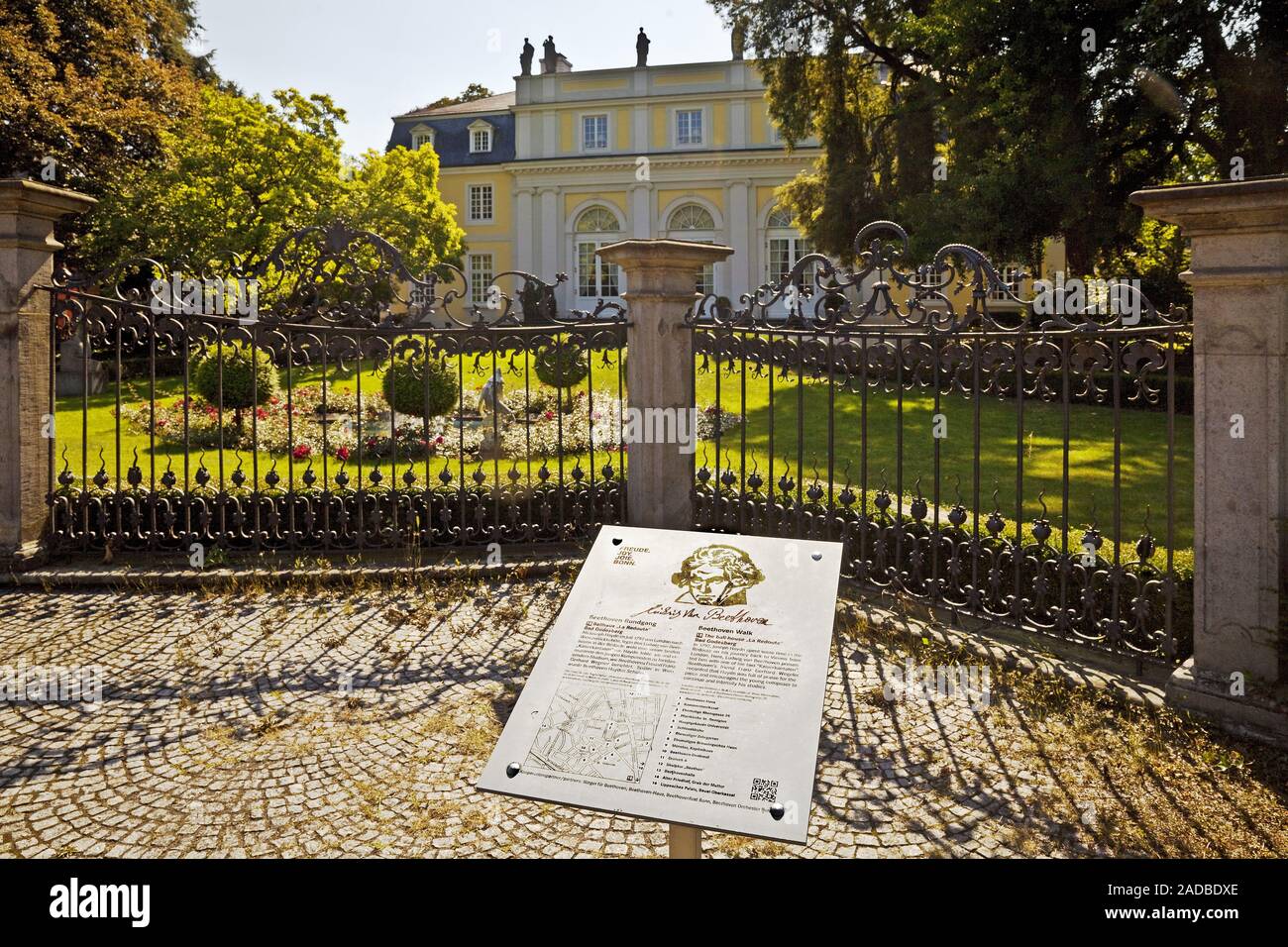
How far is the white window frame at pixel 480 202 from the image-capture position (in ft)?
146

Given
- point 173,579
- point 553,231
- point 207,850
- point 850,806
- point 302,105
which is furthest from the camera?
point 553,231

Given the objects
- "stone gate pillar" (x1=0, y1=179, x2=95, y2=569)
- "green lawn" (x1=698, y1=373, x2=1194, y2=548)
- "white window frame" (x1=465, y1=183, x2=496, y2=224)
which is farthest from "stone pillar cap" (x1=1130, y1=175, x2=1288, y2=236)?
"white window frame" (x1=465, y1=183, x2=496, y2=224)

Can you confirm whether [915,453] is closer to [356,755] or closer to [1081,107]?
[1081,107]

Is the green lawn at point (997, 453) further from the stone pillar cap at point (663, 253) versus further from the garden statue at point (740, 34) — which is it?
the garden statue at point (740, 34)

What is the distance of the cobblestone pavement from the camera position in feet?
11.6

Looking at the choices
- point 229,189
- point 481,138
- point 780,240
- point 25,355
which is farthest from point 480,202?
point 25,355

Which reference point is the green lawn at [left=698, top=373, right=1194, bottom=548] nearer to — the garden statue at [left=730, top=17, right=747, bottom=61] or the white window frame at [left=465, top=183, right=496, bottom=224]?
the garden statue at [left=730, top=17, right=747, bottom=61]

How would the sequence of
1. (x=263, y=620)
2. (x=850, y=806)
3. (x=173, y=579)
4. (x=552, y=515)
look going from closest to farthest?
(x=850, y=806) → (x=263, y=620) → (x=173, y=579) → (x=552, y=515)

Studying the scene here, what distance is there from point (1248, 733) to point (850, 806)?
1.93m

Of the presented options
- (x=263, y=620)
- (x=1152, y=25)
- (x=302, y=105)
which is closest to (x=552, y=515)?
(x=263, y=620)

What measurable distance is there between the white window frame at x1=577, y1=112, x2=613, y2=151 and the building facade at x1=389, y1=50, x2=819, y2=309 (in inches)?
1.7

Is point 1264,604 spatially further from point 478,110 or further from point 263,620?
point 478,110

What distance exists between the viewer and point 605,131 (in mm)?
42719

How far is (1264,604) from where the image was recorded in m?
4.31
